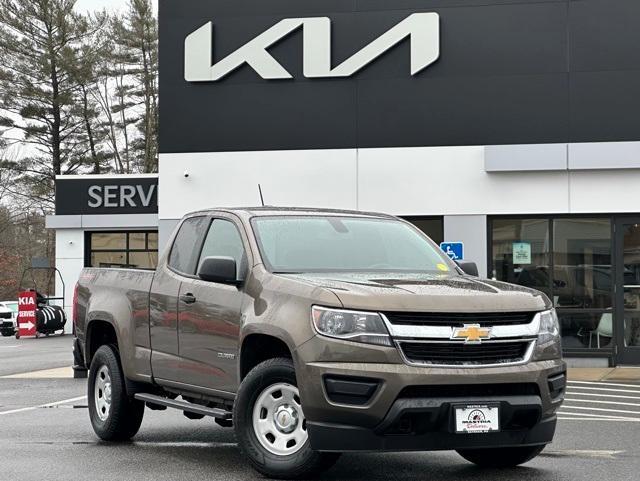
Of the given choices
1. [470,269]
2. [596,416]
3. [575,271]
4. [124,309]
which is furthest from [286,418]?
[575,271]

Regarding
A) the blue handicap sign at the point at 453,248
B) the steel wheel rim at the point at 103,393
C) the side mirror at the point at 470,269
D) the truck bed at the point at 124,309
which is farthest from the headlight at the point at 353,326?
the blue handicap sign at the point at 453,248

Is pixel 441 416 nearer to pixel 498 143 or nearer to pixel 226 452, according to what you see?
pixel 226 452

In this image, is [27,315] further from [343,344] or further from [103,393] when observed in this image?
[343,344]

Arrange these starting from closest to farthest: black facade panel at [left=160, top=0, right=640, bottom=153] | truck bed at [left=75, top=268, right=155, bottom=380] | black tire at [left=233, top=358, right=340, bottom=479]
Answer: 1. black tire at [left=233, top=358, right=340, bottom=479]
2. truck bed at [left=75, top=268, right=155, bottom=380]
3. black facade panel at [left=160, top=0, right=640, bottom=153]

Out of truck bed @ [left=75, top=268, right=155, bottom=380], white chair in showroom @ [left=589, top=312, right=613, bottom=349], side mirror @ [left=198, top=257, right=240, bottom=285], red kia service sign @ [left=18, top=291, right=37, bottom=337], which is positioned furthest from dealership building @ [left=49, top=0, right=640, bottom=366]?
red kia service sign @ [left=18, top=291, right=37, bottom=337]

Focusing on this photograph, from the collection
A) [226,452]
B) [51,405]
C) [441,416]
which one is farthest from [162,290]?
[51,405]

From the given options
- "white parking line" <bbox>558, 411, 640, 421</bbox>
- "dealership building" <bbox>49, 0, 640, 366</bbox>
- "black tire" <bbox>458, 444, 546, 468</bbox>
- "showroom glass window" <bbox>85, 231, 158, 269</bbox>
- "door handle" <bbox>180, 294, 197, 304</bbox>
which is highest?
"dealership building" <bbox>49, 0, 640, 366</bbox>

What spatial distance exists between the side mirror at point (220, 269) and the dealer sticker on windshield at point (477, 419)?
1.90 m

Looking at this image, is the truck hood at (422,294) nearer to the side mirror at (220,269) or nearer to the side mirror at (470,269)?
the side mirror at (220,269)

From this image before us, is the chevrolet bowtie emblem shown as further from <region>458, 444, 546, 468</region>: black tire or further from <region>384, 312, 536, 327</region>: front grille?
<region>458, 444, 546, 468</region>: black tire

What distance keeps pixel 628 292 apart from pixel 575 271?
0.97 metres

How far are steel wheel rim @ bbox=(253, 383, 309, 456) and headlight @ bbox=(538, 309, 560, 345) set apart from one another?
1661 millimetres

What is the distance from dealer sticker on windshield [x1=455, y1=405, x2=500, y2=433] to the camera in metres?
6.98

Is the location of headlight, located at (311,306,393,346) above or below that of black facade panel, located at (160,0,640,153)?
below
